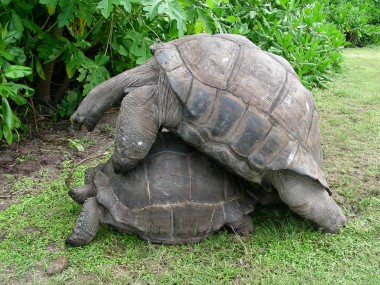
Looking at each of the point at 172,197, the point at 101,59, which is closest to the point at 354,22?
the point at 101,59

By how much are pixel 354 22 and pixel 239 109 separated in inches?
362

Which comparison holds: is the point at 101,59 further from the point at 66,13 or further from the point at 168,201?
the point at 168,201

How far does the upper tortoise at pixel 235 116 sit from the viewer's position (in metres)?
2.89

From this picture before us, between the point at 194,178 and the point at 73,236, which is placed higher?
the point at 194,178

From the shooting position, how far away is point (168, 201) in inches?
119

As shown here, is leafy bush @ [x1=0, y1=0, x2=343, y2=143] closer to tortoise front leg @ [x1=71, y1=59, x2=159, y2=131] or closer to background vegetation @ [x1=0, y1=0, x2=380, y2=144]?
background vegetation @ [x1=0, y1=0, x2=380, y2=144]

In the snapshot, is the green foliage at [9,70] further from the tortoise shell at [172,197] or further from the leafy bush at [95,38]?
the tortoise shell at [172,197]

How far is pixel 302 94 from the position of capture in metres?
3.13

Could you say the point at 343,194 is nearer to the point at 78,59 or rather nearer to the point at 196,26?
the point at 196,26

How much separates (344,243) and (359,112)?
2.74 m

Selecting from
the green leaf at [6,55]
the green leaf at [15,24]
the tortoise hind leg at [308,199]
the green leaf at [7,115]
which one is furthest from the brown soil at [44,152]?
the tortoise hind leg at [308,199]

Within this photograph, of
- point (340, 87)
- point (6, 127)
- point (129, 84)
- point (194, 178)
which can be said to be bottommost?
point (340, 87)

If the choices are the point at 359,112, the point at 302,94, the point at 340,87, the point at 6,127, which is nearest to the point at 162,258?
the point at 302,94

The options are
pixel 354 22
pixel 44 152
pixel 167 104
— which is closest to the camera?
pixel 167 104
